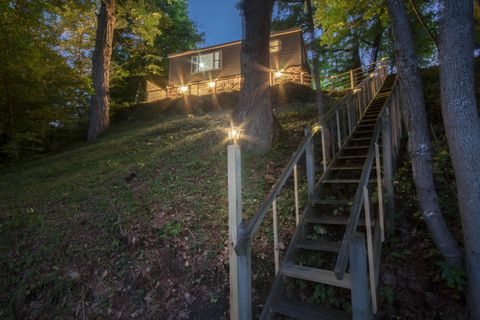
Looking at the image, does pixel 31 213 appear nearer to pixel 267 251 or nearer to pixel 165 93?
pixel 267 251

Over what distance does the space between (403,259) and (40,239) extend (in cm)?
598

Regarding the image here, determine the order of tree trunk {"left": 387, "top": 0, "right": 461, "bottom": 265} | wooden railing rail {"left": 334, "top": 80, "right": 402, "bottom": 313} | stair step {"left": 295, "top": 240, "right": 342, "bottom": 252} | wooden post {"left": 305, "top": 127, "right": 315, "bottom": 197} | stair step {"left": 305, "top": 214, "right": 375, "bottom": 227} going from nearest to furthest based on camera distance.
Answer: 1. wooden railing rail {"left": 334, "top": 80, "right": 402, "bottom": 313}
2. tree trunk {"left": 387, "top": 0, "right": 461, "bottom": 265}
3. stair step {"left": 295, "top": 240, "right": 342, "bottom": 252}
4. stair step {"left": 305, "top": 214, "right": 375, "bottom": 227}
5. wooden post {"left": 305, "top": 127, "right": 315, "bottom": 197}

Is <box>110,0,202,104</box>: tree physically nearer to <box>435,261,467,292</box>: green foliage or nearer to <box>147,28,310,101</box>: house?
<box>147,28,310,101</box>: house

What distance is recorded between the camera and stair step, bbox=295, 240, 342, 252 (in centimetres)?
327

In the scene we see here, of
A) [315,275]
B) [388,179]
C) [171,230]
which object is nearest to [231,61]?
[171,230]

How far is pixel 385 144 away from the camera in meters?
4.07

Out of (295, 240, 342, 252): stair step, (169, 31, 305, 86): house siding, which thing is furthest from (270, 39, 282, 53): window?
(295, 240, 342, 252): stair step

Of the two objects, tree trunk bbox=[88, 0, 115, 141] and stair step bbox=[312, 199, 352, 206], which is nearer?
stair step bbox=[312, 199, 352, 206]

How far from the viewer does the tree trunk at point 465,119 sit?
2680 millimetres

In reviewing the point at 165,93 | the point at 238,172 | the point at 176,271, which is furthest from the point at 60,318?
the point at 165,93

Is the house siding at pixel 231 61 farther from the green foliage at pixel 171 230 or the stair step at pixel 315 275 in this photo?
the stair step at pixel 315 275

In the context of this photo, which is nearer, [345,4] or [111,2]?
[345,4]

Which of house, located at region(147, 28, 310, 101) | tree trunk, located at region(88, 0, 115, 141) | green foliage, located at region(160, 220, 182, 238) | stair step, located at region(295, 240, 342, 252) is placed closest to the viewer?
stair step, located at region(295, 240, 342, 252)

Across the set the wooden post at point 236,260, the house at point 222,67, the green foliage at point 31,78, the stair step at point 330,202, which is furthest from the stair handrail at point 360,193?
the house at point 222,67
